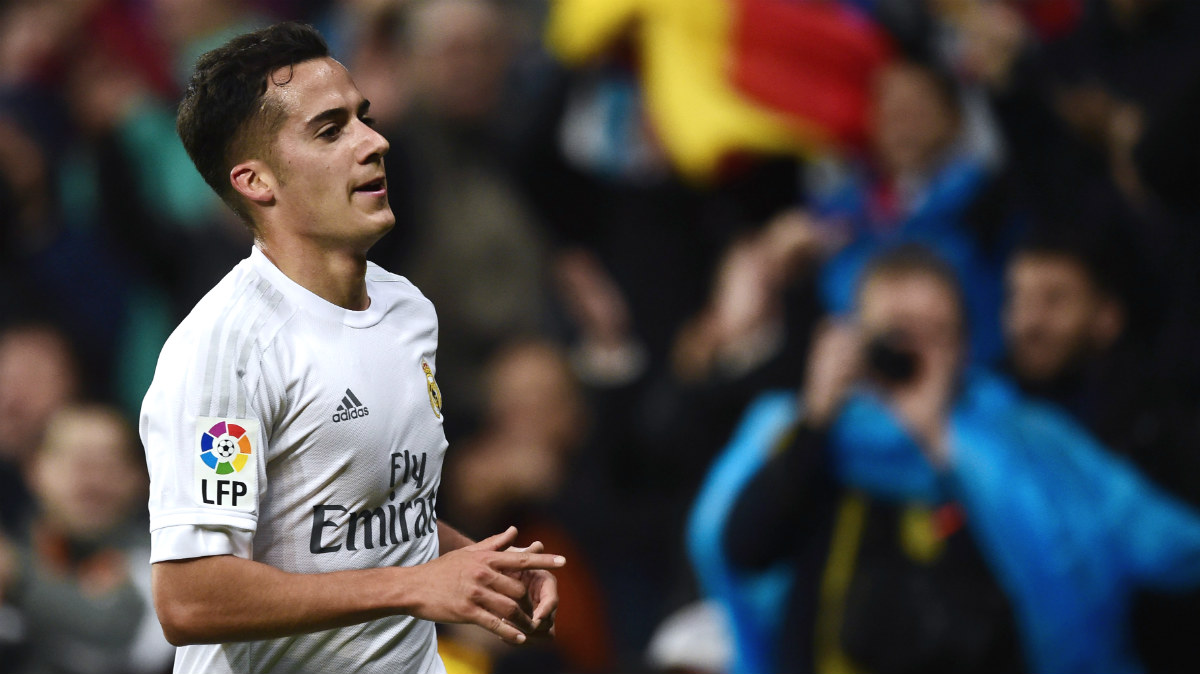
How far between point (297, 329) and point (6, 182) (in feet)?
15.5

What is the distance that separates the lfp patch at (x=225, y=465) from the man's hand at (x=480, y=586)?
0.29m

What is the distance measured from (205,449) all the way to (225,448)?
30 millimetres

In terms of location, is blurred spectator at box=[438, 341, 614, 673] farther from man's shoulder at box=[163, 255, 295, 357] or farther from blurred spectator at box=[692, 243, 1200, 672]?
man's shoulder at box=[163, 255, 295, 357]

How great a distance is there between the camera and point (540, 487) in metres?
5.80

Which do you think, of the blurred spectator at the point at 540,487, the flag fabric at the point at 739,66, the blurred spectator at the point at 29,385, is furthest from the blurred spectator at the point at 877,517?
the blurred spectator at the point at 29,385

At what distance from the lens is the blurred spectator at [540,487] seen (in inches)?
217

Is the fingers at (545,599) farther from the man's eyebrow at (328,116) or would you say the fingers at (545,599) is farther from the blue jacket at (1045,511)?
the blue jacket at (1045,511)

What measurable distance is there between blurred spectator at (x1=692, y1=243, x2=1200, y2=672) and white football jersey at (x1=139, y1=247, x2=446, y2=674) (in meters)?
2.27

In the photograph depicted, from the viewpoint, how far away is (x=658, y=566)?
5977 millimetres

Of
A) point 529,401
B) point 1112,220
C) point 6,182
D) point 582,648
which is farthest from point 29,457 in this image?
point 1112,220

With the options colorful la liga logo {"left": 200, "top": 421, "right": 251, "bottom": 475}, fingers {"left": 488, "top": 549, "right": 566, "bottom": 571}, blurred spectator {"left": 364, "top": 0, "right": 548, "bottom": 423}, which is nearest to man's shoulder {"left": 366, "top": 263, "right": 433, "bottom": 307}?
colorful la liga logo {"left": 200, "top": 421, "right": 251, "bottom": 475}

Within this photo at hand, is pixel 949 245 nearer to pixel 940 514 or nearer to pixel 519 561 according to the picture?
pixel 940 514

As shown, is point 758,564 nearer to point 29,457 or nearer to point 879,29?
point 879,29

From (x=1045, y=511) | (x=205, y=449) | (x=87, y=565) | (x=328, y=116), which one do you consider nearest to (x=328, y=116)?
(x=328, y=116)
